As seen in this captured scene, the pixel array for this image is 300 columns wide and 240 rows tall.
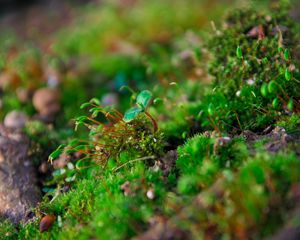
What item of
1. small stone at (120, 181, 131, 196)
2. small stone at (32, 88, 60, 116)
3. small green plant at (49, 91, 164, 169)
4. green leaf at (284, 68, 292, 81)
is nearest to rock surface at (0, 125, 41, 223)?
small green plant at (49, 91, 164, 169)

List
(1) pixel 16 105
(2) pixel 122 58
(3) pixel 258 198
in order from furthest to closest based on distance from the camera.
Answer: (2) pixel 122 58 < (1) pixel 16 105 < (3) pixel 258 198

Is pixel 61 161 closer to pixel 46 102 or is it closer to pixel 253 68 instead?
pixel 46 102

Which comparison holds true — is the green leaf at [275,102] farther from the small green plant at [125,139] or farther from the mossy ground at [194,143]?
the small green plant at [125,139]

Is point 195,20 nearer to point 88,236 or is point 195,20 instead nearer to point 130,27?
point 130,27

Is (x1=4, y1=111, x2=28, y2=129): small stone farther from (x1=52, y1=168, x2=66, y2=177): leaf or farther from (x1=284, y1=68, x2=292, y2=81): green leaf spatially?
(x1=284, y1=68, x2=292, y2=81): green leaf

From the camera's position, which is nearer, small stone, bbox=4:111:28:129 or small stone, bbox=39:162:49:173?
small stone, bbox=39:162:49:173

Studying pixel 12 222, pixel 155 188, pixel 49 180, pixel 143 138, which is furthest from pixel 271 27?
pixel 12 222

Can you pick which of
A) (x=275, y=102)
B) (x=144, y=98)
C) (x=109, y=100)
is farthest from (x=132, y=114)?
(x=109, y=100)
